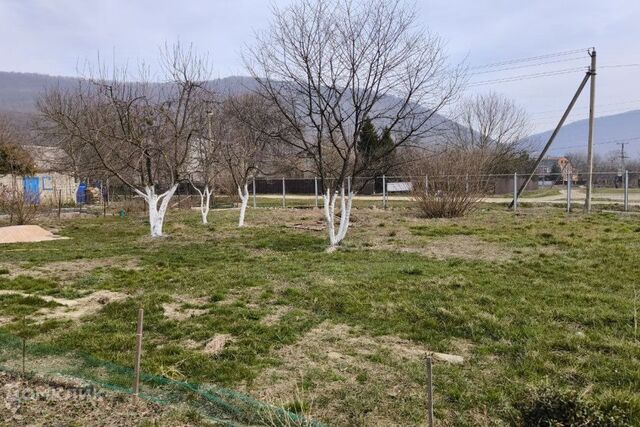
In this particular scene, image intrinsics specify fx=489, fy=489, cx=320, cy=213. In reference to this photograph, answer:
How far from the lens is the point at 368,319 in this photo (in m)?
4.96

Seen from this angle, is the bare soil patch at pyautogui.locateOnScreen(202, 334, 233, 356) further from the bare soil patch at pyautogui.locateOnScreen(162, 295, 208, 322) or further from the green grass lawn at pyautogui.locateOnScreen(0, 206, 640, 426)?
the bare soil patch at pyautogui.locateOnScreen(162, 295, 208, 322)

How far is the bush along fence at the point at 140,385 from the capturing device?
2.91 m

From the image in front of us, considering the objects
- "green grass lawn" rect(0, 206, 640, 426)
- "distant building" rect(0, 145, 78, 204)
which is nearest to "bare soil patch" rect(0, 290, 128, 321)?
"green grass lawn" rect(0, 206, 640, 426)

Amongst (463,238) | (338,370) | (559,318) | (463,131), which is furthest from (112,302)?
(463,131)

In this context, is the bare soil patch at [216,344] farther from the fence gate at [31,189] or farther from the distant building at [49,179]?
the distant building at [49,179]

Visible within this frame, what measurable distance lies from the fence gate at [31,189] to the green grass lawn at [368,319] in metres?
8.22

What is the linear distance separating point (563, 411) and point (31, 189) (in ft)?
85.5

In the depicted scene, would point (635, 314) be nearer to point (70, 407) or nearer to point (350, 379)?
point (350, 379)

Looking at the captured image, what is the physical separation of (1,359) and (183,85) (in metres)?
9.48

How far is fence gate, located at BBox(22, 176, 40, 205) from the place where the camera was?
55.4ft

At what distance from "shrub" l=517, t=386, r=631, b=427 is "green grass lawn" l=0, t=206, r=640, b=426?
105 millimetres

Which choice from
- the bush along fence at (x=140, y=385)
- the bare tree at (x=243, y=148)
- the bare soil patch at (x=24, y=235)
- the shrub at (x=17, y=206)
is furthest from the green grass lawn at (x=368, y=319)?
the shrub at (x=17, y=206)

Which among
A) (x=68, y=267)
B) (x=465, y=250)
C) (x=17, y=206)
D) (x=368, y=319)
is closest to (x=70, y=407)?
(x=368, y=319)

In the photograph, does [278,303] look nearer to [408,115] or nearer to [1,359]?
[1,359]
